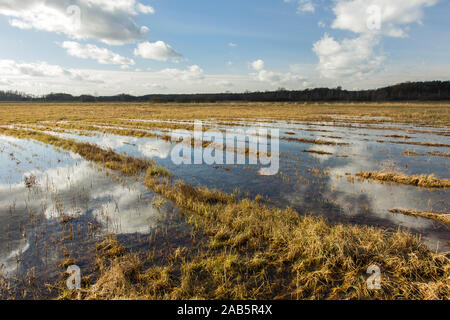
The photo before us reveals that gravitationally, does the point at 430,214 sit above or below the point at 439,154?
below

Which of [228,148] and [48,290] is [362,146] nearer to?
[228,148]

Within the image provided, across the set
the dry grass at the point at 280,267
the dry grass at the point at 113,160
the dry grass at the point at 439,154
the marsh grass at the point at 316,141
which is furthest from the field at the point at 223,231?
the marsh grass at the point at 316,141

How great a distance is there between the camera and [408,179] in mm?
11797

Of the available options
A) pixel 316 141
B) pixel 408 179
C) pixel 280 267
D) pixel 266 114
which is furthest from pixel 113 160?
pixel 266 114

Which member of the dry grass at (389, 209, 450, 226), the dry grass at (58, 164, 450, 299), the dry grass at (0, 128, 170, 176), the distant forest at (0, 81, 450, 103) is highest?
the distant forest at (0, 81, 450, 103)

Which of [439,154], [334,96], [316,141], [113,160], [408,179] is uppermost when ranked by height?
[334,96]

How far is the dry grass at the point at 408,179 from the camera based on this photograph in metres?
11.3

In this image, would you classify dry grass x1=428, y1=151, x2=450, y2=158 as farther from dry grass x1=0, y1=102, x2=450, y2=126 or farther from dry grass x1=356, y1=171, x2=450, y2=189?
dry grass x1=0, y1=102, x2=450, y2=126

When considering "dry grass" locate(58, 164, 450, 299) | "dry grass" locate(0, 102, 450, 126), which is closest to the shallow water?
"dry grass" locate(58, 164, 450, 299)

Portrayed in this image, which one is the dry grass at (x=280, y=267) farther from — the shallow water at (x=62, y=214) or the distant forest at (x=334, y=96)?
the distant forest at (x=334, y=96)

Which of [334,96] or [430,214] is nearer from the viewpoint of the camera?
[430,214]

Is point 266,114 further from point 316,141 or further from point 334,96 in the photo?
point 334,96

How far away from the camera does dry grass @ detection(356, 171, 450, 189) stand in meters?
11.3

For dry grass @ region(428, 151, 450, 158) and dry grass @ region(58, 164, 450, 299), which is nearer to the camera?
dry grass @ region(58, 164, 450, 299)
